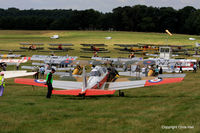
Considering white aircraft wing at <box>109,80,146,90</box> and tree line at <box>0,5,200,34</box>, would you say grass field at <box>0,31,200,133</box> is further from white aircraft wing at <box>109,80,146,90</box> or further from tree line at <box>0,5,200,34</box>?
tree line at <box>0,5,200,34</box>

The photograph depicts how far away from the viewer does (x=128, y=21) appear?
454 ft

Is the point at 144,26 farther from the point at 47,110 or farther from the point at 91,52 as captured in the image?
the point at 47,110

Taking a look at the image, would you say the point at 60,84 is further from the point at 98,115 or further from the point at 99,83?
the point at 98,115

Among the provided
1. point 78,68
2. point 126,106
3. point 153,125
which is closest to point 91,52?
point 78,68

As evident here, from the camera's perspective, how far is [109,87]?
52.9 ft

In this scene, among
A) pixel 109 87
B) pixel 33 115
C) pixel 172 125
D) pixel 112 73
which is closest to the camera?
pixel 172 125

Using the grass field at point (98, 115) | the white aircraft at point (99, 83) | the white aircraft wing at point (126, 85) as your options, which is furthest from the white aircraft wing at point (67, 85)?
the white aircraft wing at point (126, 85)

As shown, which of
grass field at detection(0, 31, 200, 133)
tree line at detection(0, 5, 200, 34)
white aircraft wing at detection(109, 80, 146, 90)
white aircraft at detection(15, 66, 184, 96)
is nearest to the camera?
grass field at detection(0, 31, 200, 133)

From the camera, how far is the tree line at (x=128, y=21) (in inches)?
5167

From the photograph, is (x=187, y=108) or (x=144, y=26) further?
(x=144, y=26)

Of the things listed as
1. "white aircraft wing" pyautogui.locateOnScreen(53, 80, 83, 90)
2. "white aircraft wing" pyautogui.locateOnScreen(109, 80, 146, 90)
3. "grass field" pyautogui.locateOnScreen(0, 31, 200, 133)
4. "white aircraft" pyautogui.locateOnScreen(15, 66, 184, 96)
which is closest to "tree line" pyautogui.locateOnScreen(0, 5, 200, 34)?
"white aircraft" pyautogui.locateOnScreen(15, 66, 184, 96)

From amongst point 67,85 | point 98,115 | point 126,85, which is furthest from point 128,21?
point 98,115

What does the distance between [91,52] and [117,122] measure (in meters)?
47.9

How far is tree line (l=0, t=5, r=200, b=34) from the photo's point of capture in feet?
431
